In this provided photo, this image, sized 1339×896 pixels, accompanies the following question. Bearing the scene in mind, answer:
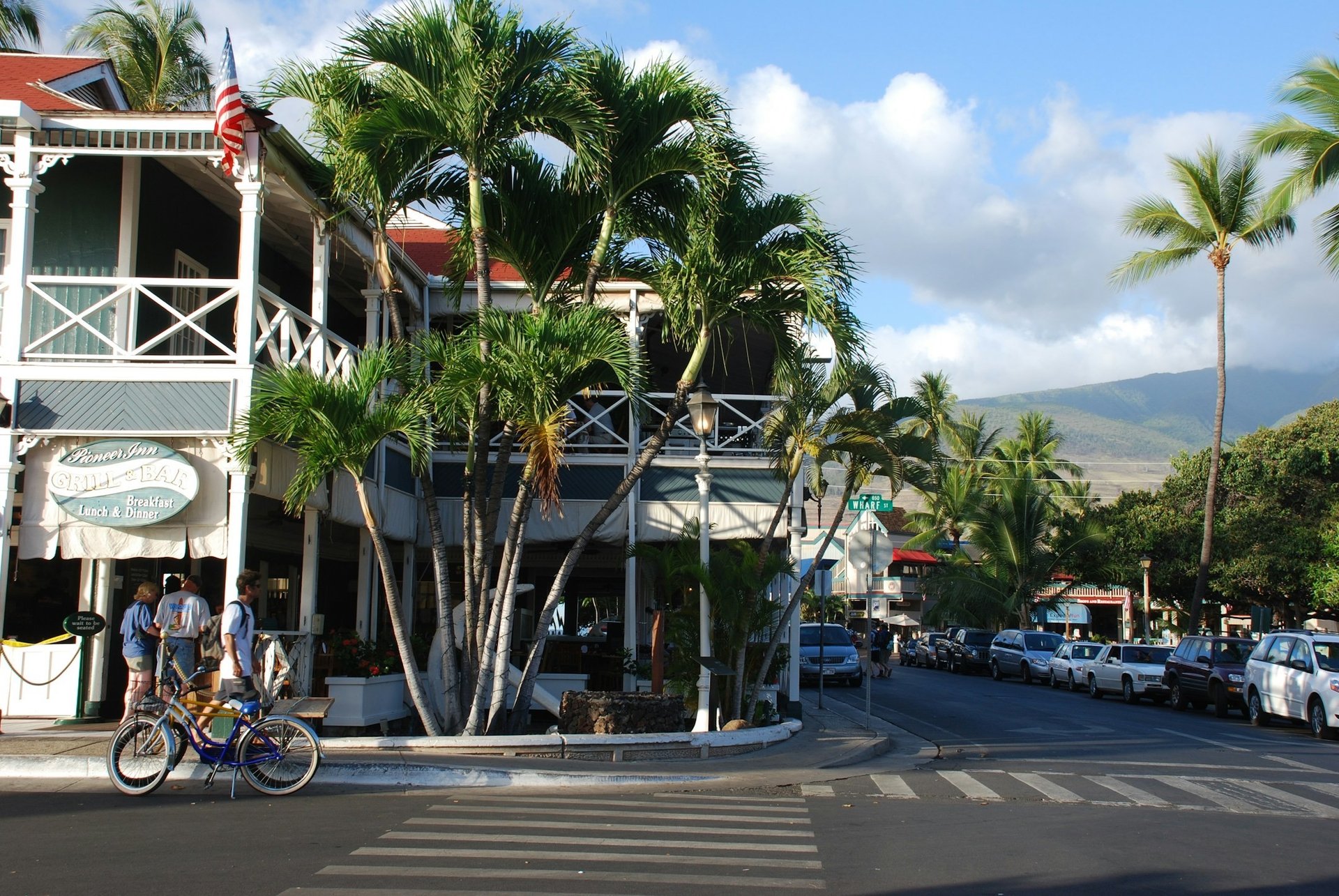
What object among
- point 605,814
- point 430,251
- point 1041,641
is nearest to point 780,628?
point 605,814

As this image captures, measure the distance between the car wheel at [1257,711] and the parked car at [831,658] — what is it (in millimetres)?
11470

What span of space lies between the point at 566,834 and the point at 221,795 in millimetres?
3112

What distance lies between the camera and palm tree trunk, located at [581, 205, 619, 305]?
1302 centimetres

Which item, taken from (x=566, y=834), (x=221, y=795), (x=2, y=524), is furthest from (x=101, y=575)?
(x=566, y=834)

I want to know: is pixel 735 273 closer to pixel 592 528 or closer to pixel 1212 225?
pixel 592 528

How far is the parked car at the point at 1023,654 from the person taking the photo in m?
34.3

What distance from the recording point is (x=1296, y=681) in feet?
64.3

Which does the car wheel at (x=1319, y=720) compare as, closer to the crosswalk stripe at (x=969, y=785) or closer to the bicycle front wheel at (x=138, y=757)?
the crosswalk stripe at (x=969, y=785)

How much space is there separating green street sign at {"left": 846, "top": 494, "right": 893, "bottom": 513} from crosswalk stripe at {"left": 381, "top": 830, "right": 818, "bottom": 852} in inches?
372

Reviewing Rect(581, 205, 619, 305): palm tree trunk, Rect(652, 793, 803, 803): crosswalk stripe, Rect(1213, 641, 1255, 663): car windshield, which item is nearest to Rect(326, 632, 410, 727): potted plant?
Rect(652, 793, 803, 803): crosswalk stripe

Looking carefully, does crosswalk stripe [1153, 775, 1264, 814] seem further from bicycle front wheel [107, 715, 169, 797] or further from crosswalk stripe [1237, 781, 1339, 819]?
bicycle front wheel [107, 715, 169, 797]

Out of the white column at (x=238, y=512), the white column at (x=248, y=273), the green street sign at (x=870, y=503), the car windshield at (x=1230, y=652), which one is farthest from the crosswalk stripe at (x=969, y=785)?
the car windshield at (x=1230, y=652)

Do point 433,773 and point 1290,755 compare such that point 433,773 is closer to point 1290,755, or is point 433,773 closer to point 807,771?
point 807,771

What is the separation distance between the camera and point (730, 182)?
42.5 ft
